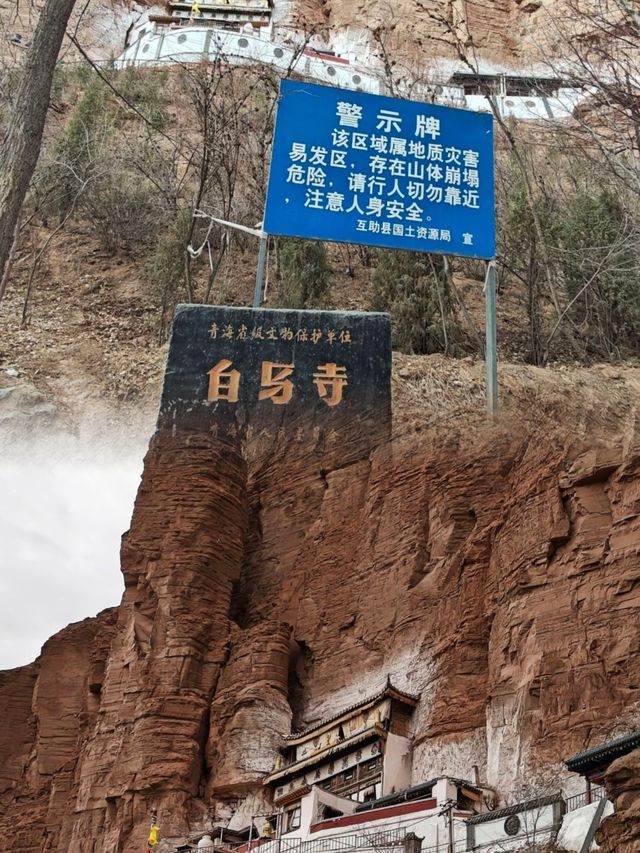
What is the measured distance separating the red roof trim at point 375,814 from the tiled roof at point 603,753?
12.0ft

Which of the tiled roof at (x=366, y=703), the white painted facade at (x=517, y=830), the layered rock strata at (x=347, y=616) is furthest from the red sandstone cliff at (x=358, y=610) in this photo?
the white painted facade at (x=517, y=830)

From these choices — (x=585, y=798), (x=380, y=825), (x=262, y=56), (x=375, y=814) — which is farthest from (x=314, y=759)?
(x=262, y=56)

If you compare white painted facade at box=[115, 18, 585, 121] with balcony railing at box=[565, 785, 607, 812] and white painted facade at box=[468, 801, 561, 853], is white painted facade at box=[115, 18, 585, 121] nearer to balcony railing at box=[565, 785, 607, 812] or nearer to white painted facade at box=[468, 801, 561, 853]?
white painted facade at box=[468, 801, 561, 853]

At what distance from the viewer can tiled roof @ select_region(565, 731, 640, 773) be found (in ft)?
50.4

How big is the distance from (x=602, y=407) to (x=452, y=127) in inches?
242

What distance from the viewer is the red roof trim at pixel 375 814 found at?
19047 mm

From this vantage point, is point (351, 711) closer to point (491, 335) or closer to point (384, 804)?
point (384, 804)

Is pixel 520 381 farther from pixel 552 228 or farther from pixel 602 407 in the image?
pixel 552 228

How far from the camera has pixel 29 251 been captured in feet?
113

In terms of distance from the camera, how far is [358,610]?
24.7 metres

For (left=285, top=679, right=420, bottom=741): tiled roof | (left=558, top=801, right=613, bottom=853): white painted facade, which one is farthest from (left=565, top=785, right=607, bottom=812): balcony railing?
(left=285, top=679, right=420, bottom=741): tiled roof

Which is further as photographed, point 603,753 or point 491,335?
point 491,335

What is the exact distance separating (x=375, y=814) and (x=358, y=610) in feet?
18.9

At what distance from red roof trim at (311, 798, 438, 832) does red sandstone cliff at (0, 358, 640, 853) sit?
1157 millimetres
